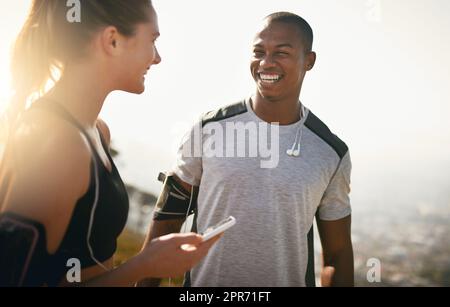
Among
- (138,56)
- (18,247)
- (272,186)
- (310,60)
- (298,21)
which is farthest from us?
(310,60)

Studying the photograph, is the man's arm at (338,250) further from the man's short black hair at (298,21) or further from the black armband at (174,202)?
the man's short black hair at (298,21)

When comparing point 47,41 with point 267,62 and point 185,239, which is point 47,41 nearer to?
point 185,239

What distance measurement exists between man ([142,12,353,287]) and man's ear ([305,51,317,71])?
15cm

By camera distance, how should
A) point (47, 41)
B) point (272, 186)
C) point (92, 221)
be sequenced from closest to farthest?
point (92, 221), point (47, 41), point (272, 186)

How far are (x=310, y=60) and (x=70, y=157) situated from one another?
228 centimetres

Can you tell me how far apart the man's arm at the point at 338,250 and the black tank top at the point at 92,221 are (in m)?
1.54

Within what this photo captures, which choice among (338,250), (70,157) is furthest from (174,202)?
(70,157)

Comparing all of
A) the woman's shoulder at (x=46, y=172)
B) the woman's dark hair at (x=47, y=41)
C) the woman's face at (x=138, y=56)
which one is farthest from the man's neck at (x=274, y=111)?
the woman's shoulder at (x=46, y=172)

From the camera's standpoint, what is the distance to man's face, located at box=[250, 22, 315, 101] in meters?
3.00

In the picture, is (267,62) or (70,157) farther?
(267,62)

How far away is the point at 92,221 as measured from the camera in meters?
1.81

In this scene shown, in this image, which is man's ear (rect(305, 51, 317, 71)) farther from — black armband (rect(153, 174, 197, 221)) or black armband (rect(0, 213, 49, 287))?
black armband (rect(0, 213, 49, 287))

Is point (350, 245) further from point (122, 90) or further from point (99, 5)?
point (99, 5)
